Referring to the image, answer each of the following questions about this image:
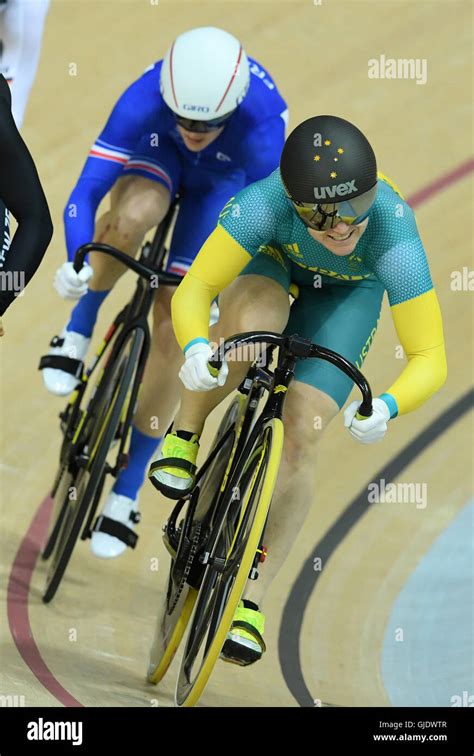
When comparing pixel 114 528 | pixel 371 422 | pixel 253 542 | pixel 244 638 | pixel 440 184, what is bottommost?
pixel 244 638

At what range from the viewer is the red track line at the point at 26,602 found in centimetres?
412

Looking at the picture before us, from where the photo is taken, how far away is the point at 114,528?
507 cm

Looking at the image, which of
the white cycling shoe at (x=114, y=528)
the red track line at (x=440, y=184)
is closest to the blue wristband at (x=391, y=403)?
the white cycling shoe at (x=114, y=528)

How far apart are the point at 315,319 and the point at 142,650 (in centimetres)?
156

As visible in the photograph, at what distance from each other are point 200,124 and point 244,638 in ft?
5.82

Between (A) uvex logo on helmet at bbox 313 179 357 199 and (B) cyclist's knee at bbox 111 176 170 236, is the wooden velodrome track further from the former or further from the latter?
(A) uvex logo on helmet at bbox 313 179 357 199

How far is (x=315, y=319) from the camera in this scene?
402 cm

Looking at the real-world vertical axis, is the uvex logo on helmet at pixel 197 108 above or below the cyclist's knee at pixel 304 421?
above

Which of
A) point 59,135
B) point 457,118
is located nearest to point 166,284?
point 59,135

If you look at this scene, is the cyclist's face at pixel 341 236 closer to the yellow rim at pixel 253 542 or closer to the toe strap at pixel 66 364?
the yellow rim at pixel 253 542

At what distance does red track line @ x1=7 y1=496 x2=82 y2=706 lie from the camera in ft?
13.5

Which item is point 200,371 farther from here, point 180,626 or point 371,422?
point 180,626

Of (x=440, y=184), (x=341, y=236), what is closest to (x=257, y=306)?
(x=341, y=236)

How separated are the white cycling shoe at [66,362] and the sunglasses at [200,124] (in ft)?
3.18
